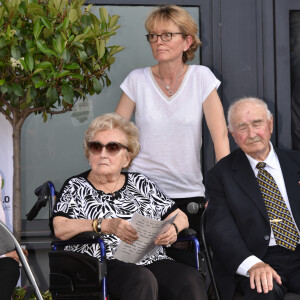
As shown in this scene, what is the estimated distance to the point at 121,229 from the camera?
394cm

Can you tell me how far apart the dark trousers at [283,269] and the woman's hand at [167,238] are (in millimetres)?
453

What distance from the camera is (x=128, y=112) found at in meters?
4.94

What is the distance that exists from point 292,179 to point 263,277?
0.72 metres

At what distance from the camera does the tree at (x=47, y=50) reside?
14.4 ft

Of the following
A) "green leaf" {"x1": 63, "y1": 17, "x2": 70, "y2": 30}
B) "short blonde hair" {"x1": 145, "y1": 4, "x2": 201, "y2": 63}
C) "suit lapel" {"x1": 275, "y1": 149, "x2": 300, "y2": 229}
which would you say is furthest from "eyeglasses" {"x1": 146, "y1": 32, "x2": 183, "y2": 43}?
"suit lapel" {"x1": 275, "y1": 149, "x2": 300, "y2": 229}

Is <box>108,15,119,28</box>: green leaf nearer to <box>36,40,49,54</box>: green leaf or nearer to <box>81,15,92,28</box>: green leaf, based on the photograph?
<box>81,15,92,28</box>: green leaf

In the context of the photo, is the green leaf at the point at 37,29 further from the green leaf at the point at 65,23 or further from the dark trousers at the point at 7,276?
the dark trousers at the point at 7,276

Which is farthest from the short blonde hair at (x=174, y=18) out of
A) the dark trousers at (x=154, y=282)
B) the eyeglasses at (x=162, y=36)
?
the dark trousers at (x=154, y=282)

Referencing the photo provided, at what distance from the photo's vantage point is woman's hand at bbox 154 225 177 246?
4.05 meters

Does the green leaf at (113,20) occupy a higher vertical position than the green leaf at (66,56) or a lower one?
higher

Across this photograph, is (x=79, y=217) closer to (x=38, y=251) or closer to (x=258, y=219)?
(x=258, y=219)

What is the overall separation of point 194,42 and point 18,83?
49.7 inches

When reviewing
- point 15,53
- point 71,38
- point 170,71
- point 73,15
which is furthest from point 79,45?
point 170,71

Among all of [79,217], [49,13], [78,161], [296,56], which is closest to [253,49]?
[296,56]
